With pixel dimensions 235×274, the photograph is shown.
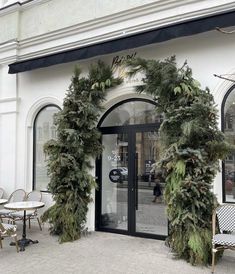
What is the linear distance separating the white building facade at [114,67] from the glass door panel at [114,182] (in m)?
0.02

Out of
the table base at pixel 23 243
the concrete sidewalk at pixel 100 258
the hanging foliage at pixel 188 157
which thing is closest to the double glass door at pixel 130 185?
the concrete sidewalk at pixel 100 258

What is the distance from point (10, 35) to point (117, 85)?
4042 millimetres

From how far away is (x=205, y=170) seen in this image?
5590 mm

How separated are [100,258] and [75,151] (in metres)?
2.37

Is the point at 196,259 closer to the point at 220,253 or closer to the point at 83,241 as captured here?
the point at 220,253

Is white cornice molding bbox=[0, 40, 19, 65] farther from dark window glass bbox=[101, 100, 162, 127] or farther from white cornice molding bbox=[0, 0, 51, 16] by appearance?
dark window glass bbox=[101, 100, 162, 127]

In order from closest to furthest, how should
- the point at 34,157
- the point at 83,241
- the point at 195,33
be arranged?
the point at 195,33 → the point at 83,241 → the point at 34,157

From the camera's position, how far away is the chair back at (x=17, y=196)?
8.50 meters

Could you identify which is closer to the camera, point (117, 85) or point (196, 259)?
point (196, 259)

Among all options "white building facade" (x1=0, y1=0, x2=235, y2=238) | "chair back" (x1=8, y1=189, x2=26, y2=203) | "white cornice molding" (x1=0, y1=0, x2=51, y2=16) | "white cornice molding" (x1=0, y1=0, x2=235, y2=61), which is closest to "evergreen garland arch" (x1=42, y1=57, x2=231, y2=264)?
"white building facade" (x1=0, y1=0, x2=235, y2=238)

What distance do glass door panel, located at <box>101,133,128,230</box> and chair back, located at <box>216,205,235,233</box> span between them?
2.42m

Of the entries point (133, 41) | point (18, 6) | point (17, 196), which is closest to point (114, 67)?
point (133, 41)

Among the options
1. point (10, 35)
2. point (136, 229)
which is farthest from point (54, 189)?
point (10, 35)

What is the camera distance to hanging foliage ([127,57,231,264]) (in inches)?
218
